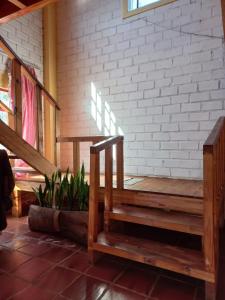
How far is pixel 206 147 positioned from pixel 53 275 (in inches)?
58.8

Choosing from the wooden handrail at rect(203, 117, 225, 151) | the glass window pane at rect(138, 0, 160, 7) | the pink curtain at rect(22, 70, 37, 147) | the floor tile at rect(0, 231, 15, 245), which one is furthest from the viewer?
the pink curtain at rect(22, 70, 37, 147)

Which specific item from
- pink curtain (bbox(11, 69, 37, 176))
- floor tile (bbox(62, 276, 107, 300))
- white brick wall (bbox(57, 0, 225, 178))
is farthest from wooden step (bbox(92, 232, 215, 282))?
pink curtain (bbox(11, 69, 37, 176))

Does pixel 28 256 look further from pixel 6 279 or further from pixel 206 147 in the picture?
pixel 206 147

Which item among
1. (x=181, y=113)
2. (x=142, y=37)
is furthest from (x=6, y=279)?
(x=142, y=37)

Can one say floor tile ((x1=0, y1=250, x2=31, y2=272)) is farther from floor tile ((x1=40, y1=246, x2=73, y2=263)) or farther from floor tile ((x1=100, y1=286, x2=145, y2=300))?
floor tile ((x1=100, y1=286, x2=145, y2=300))

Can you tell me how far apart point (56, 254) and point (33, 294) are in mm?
580

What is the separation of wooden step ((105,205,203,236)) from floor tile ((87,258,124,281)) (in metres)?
0.38

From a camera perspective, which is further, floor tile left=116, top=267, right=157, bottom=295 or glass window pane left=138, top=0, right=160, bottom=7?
glass window pane left=138, top=0, right=160, bottom=7

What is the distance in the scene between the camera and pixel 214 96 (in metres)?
3.12

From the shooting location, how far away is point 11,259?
6.89 ft

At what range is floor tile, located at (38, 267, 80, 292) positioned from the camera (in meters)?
1.70

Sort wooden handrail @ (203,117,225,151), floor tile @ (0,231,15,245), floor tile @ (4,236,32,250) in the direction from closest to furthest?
wooden handrail @ (203,117,225,151)
floor tile @ (4,236,32,250)
floor tile @ (0,231,15,245)

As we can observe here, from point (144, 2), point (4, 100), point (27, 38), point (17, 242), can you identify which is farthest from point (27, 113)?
point (144, 2)

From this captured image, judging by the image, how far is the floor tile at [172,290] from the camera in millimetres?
1612
